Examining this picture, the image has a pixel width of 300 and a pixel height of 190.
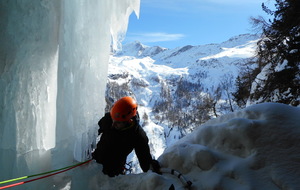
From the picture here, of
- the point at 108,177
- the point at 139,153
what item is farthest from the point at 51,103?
the point at 139,153

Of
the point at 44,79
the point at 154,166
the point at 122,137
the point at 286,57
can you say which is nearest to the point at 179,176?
the point at 154,166

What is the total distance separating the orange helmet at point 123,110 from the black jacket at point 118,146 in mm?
164

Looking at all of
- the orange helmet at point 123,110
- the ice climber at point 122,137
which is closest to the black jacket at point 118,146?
the ice climber at point 122,137

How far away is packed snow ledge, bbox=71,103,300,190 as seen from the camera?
292 cm

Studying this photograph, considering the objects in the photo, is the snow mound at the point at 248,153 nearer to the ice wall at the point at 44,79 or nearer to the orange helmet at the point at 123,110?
the orange helmet at the point at 123,110

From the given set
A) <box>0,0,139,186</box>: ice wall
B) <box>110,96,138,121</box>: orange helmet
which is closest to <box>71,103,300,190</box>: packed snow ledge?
<box>0,0,139,186</box>: ice wall

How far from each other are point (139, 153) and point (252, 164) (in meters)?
1.60

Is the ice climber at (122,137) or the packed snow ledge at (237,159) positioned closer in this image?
the packed snow ledge at (237,159)

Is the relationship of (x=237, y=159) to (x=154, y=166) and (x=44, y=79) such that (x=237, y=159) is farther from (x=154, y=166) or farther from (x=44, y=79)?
(x=44, y=79)

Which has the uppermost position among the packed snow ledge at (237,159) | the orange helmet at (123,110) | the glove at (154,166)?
the orange helmet at (123,110)

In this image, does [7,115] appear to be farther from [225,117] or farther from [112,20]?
[225,117]

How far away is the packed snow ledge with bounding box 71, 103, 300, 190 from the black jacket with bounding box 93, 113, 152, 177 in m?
0.19

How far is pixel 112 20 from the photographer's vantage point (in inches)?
174

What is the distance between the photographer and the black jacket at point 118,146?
11.3ft
